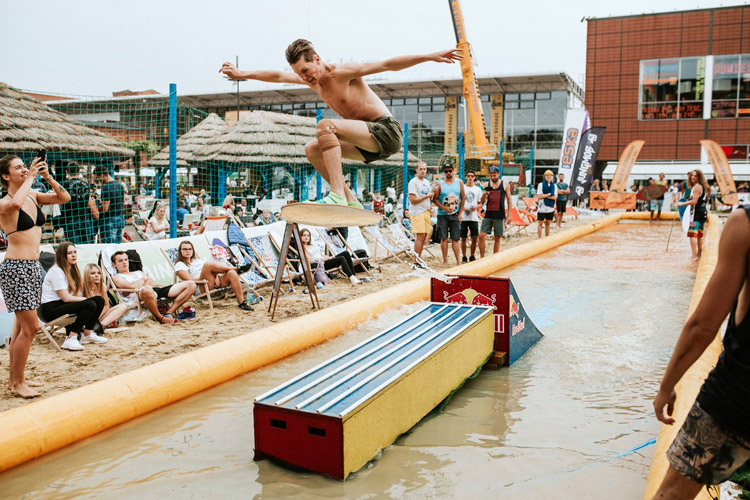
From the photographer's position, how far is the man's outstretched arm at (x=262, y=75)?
4406mm

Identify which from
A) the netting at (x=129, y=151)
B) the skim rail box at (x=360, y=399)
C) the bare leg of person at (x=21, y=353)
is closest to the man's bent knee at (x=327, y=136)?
the skim rail box at (x=360, y=399)

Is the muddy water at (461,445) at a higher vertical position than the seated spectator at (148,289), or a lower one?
lower

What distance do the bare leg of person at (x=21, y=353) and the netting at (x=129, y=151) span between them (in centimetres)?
410

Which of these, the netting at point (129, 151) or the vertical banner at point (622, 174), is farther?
the vertical banner at point (622, 174)

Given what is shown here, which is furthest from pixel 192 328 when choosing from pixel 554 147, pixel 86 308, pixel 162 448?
pixel 554 147

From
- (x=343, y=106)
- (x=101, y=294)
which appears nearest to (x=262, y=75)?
(x=343, y=106)

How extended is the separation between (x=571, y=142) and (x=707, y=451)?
74.6ft

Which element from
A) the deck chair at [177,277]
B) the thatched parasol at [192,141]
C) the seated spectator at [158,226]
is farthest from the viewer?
the thatched parasol at [192,141]

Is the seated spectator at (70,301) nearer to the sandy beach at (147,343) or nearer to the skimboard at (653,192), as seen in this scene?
the sandy beach at (147,343)

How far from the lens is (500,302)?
5.07 meters

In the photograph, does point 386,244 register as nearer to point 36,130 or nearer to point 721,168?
point 36,130

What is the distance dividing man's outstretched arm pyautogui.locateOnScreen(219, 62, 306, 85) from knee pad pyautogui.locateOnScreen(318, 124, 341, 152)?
373mm

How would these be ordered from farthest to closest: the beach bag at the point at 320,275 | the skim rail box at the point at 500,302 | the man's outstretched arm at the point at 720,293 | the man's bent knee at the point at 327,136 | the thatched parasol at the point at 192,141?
1. the thatched parasol at the point at 192,141
2. the beach bag at the point at 320,275
3. the skim rail box at the point at 500,302
4. the man's bent knee at the point at 327,136
5. the man's outstretched arm at the point at 720,293

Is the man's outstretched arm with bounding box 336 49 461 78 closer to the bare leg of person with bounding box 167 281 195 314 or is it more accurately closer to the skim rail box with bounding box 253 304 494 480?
the skim rail box with bounding box 253 304 494 480
